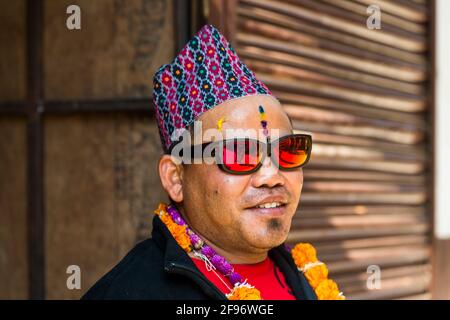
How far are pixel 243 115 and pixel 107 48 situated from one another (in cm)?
167

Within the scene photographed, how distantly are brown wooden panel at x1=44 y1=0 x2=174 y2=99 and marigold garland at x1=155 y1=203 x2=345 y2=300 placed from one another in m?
1.31

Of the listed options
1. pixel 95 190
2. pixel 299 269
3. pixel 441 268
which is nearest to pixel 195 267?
pixel 299 269

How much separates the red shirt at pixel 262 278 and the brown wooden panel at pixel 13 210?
6.42 ft

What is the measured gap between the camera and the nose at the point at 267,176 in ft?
7.29

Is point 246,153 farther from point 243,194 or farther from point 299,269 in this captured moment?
point 299,269

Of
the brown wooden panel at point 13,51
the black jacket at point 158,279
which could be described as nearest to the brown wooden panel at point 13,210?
the brown wooden panel at point 13,51

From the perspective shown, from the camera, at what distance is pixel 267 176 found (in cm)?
223

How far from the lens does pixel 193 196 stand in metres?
2.33

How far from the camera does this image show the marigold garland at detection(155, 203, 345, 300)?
7.27ft

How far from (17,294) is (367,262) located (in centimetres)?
210

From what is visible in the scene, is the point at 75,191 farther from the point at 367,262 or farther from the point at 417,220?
the point at 417,220

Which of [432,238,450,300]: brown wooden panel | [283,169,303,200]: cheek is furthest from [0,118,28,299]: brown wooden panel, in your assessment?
[432,238,450,300]: brown wooden panel
